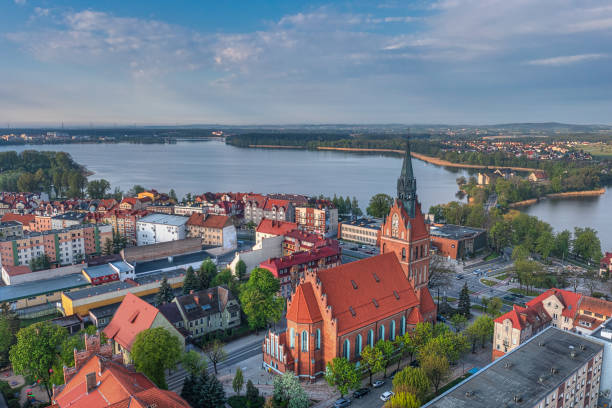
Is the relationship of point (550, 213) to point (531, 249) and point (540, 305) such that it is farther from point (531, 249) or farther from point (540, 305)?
point (540, 305)

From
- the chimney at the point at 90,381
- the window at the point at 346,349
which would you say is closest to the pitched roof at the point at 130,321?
the chimney at the point at 90,381

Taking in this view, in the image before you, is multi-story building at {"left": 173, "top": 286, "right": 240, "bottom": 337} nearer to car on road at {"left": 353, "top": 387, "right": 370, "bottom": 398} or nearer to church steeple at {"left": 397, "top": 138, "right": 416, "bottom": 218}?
car on road at {"left": 353, "top": 387, "right": 370, "bottom": 398}

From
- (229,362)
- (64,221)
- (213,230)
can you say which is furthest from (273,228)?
(64,221)

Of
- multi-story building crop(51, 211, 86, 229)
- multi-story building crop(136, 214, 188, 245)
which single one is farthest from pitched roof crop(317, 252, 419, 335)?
multi-story building crop(51, 211, 86, 229)

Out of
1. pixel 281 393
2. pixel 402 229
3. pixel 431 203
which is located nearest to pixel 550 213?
pixel 431 203

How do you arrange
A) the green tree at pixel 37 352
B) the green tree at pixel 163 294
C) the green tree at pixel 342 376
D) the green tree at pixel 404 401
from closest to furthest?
the green tree at pixel 404 401 → the green tree at pixel 342 376 → the green tree at pixel 37 352 → the green tree at pixel 163 294

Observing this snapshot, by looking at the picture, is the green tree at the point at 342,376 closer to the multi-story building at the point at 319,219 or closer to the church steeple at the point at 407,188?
the church steeple at the point at 407,188
